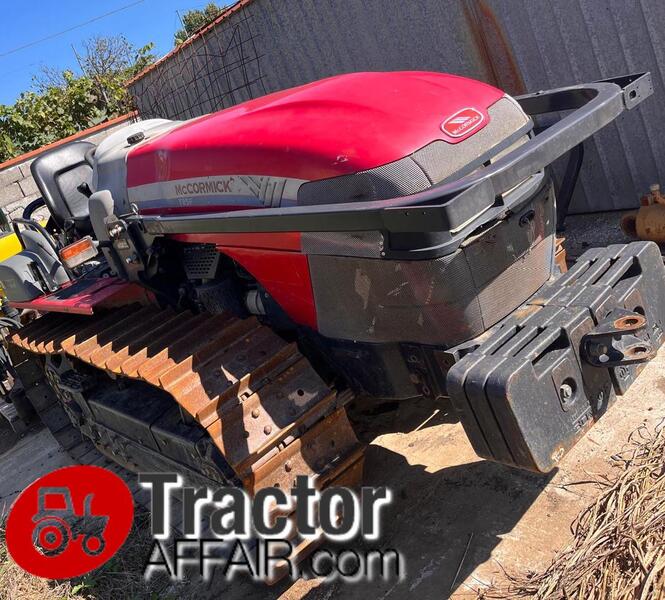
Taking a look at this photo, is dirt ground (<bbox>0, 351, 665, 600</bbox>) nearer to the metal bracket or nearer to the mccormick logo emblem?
the metal bracket

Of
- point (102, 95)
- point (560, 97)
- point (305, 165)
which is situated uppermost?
point (102, 95)

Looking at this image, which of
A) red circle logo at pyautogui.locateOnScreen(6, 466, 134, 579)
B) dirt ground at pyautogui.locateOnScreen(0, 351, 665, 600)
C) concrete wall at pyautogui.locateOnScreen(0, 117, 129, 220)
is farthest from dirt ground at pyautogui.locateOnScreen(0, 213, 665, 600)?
concrete wall at pyautogui.locateOnScreen(0, 117, 129, 220)

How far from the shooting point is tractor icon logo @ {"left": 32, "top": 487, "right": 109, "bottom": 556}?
375cm

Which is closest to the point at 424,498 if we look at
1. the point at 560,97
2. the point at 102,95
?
the point at 560,97

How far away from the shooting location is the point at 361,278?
2514mm

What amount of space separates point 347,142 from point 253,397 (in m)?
1.02

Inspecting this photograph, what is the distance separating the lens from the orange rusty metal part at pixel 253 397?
269 cm

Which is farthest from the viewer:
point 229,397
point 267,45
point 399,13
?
point 267,45

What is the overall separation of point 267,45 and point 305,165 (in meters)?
5.28

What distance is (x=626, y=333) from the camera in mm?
2322

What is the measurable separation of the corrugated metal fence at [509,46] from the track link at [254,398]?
130 inches

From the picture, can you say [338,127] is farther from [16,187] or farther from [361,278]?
[16,187]

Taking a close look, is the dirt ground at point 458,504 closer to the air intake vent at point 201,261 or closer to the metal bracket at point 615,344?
the metal bracket at point 615,344

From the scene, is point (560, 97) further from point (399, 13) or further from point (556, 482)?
point (399, 13)
